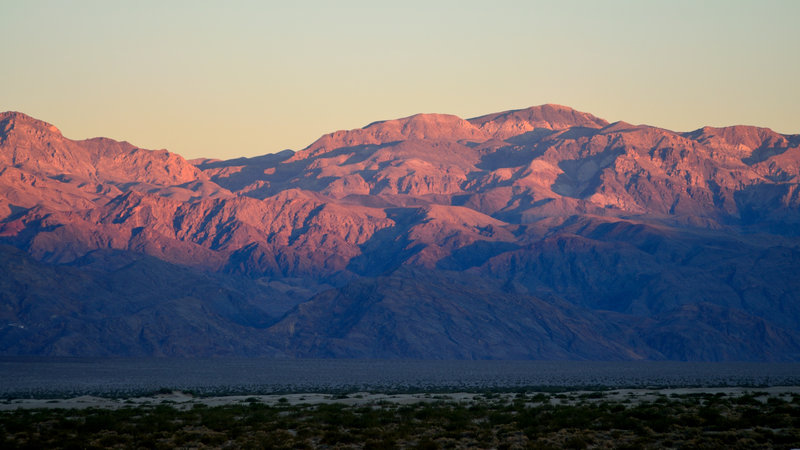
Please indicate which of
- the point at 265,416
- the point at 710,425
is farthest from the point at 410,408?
the point at 710,425

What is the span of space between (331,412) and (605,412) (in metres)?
16.9

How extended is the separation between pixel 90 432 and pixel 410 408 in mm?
20067

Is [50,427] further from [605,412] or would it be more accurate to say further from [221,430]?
[605,412]

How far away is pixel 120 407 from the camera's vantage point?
7594cm

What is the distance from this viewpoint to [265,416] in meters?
65.2

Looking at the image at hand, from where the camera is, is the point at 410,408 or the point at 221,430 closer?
the point at 221,430

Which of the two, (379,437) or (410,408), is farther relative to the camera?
(410,408)

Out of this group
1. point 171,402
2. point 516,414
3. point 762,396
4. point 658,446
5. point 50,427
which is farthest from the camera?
point 171,402

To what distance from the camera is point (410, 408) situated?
68688mm

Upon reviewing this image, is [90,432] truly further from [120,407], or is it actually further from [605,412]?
[605,412]

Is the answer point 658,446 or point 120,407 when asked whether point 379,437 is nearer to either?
point 658,446

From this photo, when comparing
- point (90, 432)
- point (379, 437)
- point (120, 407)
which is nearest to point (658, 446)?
point (379, 437)

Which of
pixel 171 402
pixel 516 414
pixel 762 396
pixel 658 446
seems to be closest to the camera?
pixel 658 446

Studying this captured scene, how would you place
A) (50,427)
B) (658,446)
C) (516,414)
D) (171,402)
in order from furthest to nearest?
(171,402) → (516,414) → (50,427) → (658,446)
